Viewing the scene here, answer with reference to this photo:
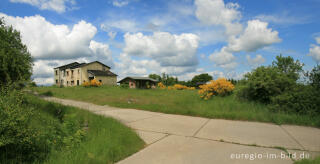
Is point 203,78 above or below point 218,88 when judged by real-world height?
above

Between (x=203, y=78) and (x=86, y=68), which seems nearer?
(x=86, y=68)

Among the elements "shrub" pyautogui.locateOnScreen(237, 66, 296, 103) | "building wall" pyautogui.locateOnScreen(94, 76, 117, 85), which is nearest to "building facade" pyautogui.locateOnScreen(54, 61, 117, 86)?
"building wall" pyautogui.locateOnScreen(94, 76, 117, 85)

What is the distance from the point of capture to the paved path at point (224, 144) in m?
3.19

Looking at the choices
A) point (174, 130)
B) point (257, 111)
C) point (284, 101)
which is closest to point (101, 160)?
point (174, 130)

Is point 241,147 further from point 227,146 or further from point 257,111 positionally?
point 257,111

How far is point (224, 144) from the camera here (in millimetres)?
3934

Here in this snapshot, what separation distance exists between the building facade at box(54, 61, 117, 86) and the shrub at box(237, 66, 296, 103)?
1451 inches

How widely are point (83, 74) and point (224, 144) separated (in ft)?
139

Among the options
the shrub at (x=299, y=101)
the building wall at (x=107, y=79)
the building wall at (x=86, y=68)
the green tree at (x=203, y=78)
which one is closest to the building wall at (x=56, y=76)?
the building wall at (x=86, y=68)

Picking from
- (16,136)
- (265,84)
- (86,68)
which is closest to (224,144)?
(16,136)

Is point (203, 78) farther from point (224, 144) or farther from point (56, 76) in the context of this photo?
point (224, 144)

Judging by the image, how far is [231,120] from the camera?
21.6ft

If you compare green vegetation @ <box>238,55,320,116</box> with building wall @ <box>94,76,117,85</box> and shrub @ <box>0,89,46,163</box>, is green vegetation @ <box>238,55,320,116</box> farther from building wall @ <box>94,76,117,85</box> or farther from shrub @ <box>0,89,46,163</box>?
building wall @ <box>94,76,117,85</box>

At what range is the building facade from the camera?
41.4 metres
